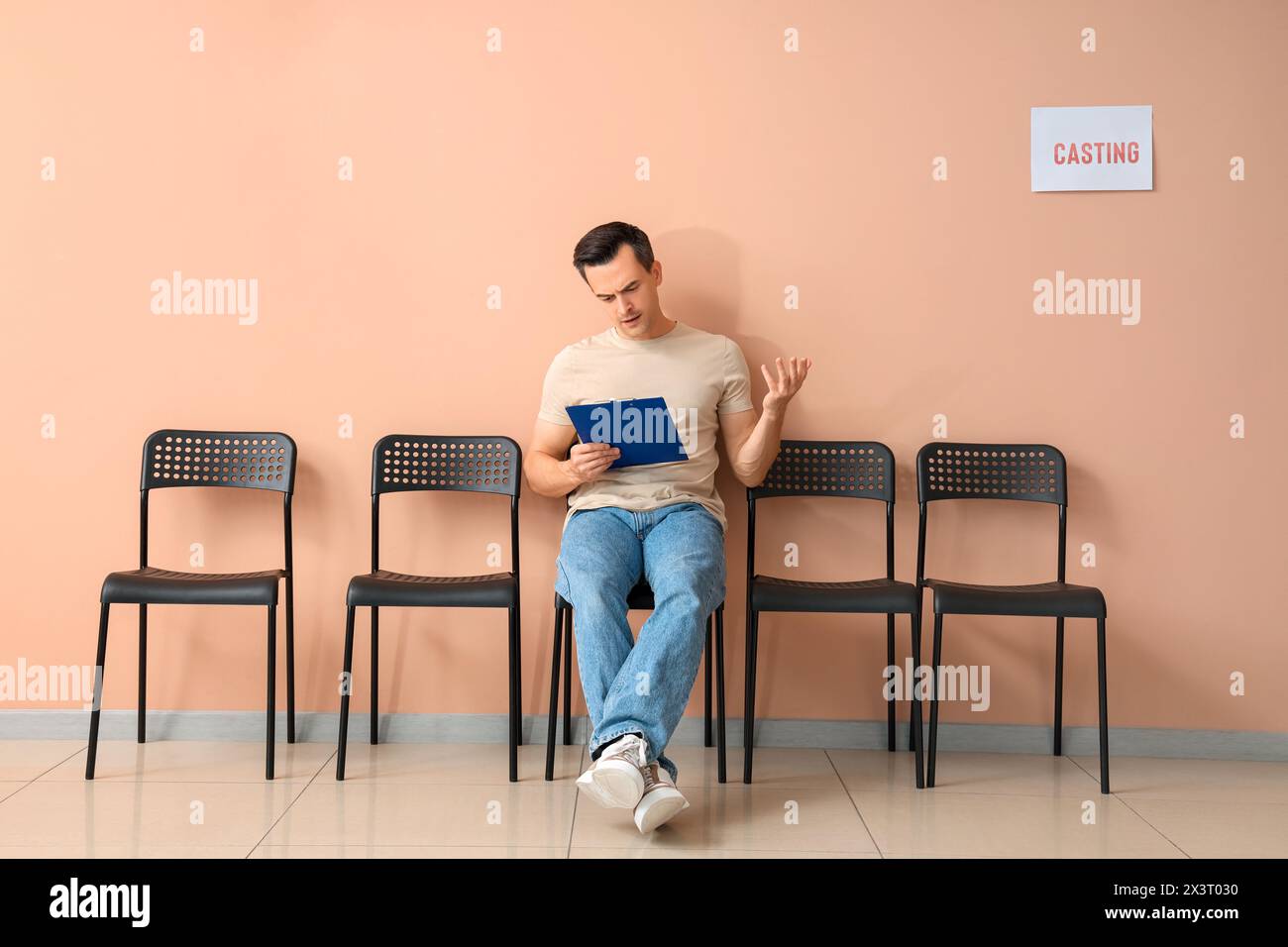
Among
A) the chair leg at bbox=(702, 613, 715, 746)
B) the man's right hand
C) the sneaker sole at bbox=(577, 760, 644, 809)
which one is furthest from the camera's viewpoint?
the chair leg at bbox=(702, 613, 715, 746)

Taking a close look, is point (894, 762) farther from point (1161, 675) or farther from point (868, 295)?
point (868, 295)

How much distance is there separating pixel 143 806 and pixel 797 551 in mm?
1872

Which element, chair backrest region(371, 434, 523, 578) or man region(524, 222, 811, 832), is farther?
chair backrest region(371, 434, 523, 578)

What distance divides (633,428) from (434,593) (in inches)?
26.1

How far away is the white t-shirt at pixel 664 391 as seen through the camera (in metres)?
2.68

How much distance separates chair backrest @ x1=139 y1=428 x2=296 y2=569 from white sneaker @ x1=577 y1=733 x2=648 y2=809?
132 cm

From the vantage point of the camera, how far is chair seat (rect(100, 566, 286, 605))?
2600 mm

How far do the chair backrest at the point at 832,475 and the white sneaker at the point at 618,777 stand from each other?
93 cm

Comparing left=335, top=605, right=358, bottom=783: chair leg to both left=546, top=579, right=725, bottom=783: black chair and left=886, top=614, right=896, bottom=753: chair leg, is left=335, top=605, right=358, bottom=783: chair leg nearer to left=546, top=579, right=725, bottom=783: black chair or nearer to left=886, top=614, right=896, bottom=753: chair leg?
left=546, top=579, right=725, bottom=783: black chair

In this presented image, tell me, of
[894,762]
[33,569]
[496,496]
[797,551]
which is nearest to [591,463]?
[496,496]

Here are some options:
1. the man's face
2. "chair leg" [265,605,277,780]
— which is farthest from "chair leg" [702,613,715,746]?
"chair leg" [265,605,277,780]

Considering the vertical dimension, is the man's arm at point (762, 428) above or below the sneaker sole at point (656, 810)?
above

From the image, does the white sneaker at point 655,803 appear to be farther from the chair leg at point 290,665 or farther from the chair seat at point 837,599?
the chair leg at point 290,665

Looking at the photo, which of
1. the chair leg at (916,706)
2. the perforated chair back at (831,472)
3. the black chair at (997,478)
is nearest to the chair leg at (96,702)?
the perforated chair back at (831,472)
